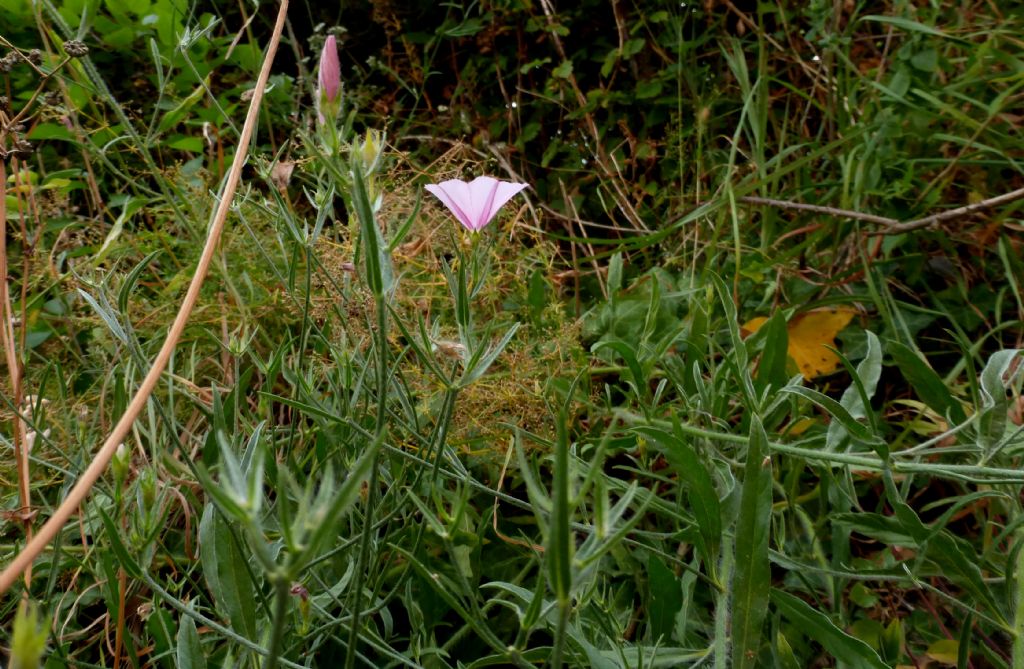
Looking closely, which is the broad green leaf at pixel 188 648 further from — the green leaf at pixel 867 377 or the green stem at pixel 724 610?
the green leaf at pixel 867 377

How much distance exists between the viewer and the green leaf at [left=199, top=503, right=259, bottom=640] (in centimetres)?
60

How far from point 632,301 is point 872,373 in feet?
1.22

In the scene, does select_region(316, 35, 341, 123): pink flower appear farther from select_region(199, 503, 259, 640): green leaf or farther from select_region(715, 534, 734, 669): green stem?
select_region(715, 534, 734, 669): green stem

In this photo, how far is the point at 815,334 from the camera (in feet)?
3.76

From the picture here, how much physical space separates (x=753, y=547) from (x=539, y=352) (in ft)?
1.61

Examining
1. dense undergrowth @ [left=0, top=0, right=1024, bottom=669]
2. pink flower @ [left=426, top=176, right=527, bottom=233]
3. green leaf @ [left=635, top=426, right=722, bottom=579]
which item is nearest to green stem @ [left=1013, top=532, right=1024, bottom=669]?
dense undergrowth @ [left=0, top=0, right=1024, bottom=669]

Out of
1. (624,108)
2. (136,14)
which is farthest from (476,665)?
(136,14)

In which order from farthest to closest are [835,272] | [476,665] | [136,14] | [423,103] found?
[423,103] < [136,14] < [835,272] < [476,665]

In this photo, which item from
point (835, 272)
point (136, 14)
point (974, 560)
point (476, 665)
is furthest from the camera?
point (136, 14)

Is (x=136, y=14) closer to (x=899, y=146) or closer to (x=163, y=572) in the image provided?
(x=163, y=572)

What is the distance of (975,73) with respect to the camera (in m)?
1.23

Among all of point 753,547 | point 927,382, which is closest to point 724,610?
point 753,547

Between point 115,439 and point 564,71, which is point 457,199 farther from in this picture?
point 564,71

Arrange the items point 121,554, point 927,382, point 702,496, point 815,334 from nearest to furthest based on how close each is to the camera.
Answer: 1. point 121,554
2. point 702,496
3. point 927,382
4. point 815,334
